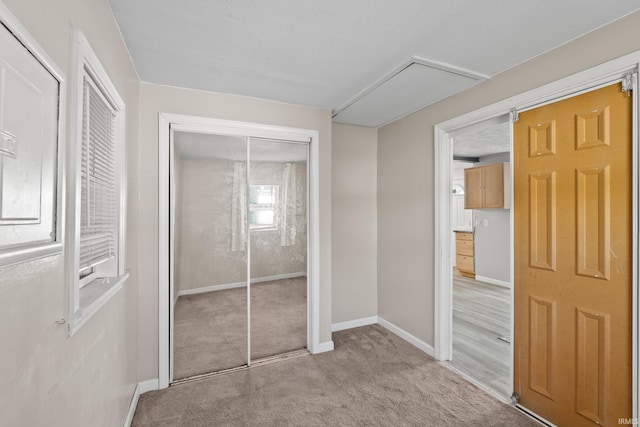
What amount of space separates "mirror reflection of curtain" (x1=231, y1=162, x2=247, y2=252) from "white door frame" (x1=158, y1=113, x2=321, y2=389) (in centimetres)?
34

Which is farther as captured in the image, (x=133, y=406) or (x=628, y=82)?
(x=133, y=406)

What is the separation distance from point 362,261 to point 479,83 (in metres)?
2.23

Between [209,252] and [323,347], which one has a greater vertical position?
[209,252]

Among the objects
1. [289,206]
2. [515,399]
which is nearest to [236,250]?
[289,206]

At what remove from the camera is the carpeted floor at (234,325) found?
2.55m

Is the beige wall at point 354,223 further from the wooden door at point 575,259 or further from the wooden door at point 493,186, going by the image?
the wooden door at point 493,186

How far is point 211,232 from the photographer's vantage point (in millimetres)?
2604

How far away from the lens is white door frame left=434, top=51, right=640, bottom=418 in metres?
1.57

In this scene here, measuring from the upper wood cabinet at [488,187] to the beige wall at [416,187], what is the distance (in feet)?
9.66

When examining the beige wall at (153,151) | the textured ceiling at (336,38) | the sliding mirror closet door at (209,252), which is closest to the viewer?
the textured ceiling at (336,38)

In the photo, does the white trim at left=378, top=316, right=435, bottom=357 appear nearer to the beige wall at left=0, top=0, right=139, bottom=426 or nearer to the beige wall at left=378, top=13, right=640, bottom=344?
the beige wall at left=378, top=13, right=640, bottom=344

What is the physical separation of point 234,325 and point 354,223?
176cm

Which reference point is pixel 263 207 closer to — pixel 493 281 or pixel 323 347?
pixel 323 347

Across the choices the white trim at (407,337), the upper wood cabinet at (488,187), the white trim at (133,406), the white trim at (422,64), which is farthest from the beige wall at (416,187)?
the upper wood cabinet at (488,187)
